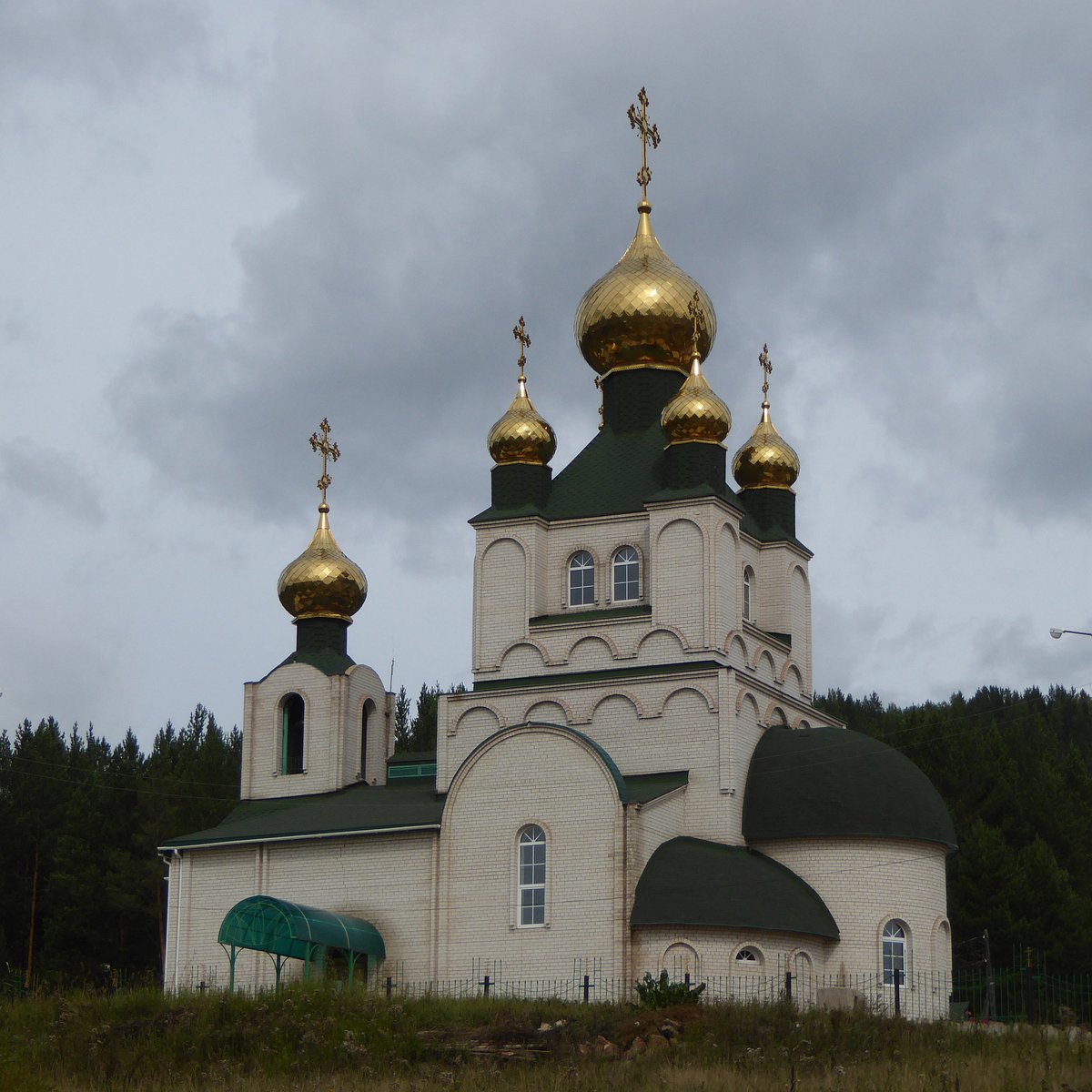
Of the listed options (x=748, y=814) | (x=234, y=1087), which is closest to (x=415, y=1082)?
(x=234, y=1087)

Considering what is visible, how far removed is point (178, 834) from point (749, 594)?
18.0 meters

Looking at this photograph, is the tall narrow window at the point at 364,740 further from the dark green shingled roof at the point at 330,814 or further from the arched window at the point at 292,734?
the arched window at the point at 292,734

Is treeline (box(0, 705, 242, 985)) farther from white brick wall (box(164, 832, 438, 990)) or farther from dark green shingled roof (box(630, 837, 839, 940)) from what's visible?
dark green shingled roof (box(630, 837, 839, 940))

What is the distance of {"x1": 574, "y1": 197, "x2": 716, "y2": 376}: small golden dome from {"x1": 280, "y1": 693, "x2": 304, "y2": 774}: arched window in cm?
738

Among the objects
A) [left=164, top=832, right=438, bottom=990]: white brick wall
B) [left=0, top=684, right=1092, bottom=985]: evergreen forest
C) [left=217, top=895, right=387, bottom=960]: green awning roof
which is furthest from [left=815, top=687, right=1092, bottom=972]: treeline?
[left=217, top=895, right=387, bottom=960]: green awning roof

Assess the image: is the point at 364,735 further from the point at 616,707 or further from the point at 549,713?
the point at 616,707

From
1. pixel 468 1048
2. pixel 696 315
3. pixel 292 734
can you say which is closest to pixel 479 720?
pixel 292 734

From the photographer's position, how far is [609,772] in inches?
1040

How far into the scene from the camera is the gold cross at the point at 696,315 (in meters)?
30.3

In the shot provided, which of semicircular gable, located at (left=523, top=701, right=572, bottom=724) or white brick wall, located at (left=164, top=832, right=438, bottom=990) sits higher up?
semicircular gable, located at (left=523, top=701, right=572, bottom=724)

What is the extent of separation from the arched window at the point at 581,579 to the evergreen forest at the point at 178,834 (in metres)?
10.8

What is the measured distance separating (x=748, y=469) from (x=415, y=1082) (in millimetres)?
15972

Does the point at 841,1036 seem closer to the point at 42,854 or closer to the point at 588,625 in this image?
the point at 588,625

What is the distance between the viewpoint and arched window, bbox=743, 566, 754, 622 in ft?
101
